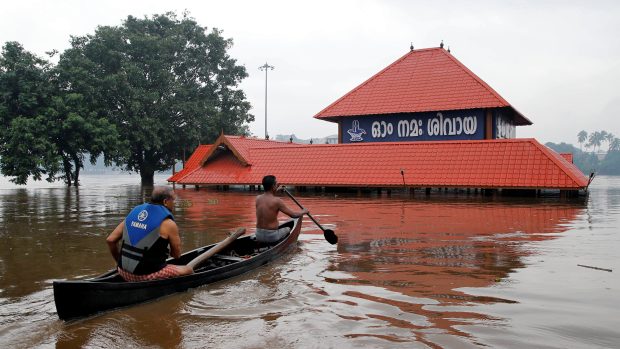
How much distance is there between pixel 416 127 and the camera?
30.9 meters

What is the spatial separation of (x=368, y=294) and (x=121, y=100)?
38.1 metres

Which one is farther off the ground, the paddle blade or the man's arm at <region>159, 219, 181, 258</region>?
the man's arm at <region>159, 219, 181, 258</region>

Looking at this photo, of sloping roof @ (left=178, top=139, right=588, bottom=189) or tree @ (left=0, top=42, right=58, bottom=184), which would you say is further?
tree @ (left=0, top=42, right=58, bottom=184)

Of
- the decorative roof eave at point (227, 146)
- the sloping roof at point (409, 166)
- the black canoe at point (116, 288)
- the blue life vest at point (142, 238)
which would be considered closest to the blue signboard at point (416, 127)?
the sloping roof at point (409, 166)

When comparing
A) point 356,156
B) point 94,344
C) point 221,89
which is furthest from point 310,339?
point 221,89

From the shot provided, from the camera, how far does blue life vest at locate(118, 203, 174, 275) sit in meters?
6.75

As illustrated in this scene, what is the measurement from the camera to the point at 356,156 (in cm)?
2941

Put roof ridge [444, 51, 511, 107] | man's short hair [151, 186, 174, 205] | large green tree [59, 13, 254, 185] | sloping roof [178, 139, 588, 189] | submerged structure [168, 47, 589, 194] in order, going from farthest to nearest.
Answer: large green tree [59, 13, 254, 185], roof ridge [444, 51, 511, 107], submerged structure [168, 47, 589, 194], sloping roof [178, 139, 588, 189], man's short hair [151, 186, 174, 205]

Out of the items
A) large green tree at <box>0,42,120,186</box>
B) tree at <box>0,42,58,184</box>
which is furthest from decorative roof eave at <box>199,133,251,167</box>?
tree at <box>0,42,58,184</box>

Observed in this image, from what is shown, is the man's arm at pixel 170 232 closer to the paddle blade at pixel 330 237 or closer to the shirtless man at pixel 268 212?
the shirtless man at pixel 268 212

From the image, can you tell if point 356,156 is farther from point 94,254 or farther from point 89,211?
point 94,254

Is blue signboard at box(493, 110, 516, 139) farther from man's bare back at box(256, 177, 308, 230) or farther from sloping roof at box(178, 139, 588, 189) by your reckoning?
man's bare back at box(256, 177, 308, 230)

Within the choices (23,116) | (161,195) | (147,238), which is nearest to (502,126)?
(161,195)

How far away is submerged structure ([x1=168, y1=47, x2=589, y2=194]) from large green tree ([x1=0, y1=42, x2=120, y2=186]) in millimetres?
7661
